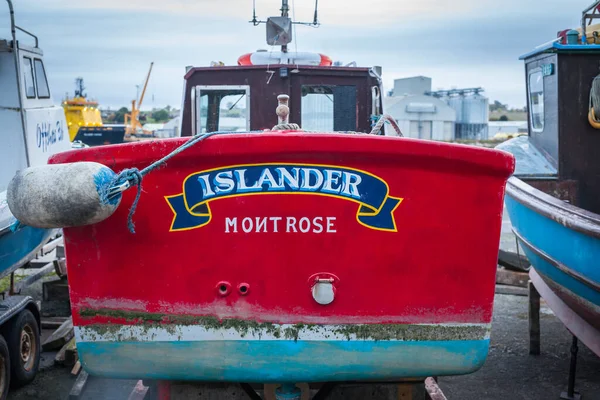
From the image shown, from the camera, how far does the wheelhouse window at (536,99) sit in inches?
303

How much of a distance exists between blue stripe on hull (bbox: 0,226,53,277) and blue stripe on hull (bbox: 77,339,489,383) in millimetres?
3165

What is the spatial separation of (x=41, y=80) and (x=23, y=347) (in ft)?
11.5

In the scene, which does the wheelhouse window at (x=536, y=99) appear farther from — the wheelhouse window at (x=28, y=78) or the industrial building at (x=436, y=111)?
the industrial building at (x=436, y=111)

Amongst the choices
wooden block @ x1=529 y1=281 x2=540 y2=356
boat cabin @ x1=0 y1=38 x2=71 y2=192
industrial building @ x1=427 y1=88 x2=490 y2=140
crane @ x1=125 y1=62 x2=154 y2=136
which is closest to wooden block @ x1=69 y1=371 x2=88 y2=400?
boat cabin @ x1=0 y1=38 x2=71 y2=192

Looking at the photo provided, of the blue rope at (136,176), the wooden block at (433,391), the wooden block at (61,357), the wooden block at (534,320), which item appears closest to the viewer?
the blue rope at (136,176)

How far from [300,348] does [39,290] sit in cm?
694

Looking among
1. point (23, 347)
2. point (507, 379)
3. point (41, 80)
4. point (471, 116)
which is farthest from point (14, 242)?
point (471, 116)

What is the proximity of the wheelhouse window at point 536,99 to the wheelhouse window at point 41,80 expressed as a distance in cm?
572

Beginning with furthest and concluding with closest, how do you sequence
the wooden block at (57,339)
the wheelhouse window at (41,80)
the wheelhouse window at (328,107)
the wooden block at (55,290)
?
1. the wooden block at (55,290)
2. the wheelhouse window at (41,80)
3. the wooden block at (57,339)
4. the wheelhouse window at (328,107)

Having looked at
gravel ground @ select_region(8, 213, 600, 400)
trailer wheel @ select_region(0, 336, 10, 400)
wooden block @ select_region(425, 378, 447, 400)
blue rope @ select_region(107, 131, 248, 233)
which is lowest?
gravel ground @ select_region(8, 213, 600, 400)

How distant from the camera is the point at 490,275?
336cm

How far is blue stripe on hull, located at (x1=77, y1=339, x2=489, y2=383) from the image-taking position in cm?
334

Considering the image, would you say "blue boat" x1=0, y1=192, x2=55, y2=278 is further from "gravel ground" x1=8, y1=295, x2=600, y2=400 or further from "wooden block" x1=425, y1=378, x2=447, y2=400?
"wooden block" x1=425, y1=378, x2=447, y2=400

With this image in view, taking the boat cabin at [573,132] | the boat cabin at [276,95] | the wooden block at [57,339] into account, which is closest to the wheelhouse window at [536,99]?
the boat cabin at [573,132]
